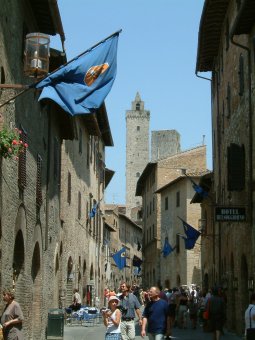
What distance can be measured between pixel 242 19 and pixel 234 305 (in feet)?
34.0

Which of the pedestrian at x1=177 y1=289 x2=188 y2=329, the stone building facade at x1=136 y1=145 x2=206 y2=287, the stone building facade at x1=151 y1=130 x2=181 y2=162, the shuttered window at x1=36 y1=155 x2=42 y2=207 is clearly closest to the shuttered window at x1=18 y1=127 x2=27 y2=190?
the shuttered window at x1=36 y1=155 x2=42 y2=207

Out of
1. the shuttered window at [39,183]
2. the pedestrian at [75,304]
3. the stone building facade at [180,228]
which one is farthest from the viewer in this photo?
the stone building facade at [180,228]

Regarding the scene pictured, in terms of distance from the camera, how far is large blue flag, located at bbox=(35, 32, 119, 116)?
12773mm

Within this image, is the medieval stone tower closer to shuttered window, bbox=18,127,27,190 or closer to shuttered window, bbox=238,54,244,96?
shuttered window, bbox=238,54,244,96

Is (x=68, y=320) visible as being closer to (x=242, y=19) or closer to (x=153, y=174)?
(x=242, y=19)

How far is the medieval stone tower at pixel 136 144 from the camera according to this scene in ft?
461

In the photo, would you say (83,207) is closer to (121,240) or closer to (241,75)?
(241,75)

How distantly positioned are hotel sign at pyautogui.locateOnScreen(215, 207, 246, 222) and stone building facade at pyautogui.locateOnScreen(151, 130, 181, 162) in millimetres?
104615

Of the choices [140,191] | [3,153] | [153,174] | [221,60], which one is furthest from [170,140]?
[3,153]

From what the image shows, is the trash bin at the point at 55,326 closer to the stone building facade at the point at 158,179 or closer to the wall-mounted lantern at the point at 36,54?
the wall-mounted lantern at the point at 36,54

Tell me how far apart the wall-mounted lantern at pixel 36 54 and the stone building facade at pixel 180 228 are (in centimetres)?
4119

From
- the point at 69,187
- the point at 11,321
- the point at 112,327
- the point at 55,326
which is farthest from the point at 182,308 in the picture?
the point at 11,321

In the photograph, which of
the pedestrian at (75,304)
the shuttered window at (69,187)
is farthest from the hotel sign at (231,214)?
the pedestrian at (75,304)

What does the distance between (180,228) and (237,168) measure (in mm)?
36157
